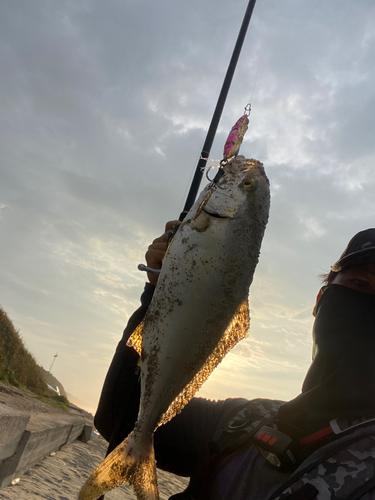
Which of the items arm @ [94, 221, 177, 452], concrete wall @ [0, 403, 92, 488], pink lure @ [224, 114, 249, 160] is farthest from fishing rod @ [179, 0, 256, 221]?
concrete wall @ [0, 403, 92, 488]

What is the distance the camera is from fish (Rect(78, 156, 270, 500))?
1.87 m

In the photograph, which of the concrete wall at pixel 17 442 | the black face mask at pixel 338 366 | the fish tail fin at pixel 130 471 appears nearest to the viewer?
the fish tail fin at pixel 130 471

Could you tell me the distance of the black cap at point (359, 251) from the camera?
298cm

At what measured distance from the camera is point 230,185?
2.26 m

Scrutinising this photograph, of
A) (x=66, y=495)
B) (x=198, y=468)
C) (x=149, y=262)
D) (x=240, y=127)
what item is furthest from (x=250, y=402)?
(x=66, y=495)

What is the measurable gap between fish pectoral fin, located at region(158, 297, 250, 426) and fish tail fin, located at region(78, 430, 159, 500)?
33 centimetres

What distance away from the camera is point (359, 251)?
9.83ft

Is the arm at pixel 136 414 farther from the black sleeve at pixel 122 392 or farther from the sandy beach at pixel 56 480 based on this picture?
the sandy beach at pixel 56 480

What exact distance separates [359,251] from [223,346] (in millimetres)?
1812

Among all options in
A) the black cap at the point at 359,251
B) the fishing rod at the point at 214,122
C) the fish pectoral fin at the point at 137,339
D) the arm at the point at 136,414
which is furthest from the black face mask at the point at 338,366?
the fishing rod at the point at 214,122

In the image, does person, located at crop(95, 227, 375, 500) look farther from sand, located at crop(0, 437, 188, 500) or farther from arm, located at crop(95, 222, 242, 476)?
sand, located at crop(0, 437, 188, 500)

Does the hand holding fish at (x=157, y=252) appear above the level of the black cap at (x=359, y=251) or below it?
below

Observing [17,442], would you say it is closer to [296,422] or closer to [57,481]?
[57,481]

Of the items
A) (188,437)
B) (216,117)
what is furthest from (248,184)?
(216,117)
